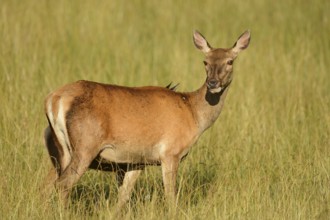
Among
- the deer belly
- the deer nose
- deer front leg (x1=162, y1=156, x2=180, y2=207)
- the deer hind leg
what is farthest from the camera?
the deer nose

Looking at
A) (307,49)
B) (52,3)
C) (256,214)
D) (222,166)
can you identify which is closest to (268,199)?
(256,214)

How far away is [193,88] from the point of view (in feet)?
34.0

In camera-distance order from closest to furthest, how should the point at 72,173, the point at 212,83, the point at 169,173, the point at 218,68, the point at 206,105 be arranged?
1. the point at 72,173
2. the point at 169,173
3. the point at 212,83
4. the point at 218,68
5. the point at 206,105

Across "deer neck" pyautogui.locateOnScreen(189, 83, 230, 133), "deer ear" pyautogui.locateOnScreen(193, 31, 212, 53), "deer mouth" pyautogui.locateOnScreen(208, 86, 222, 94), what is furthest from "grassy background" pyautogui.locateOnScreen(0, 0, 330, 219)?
"deer ear" pyautogui.locateOnScreen(193, 31, 212, 53)

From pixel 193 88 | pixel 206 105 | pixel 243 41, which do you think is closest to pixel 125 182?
pixel 206 105

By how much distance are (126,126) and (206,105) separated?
3.65 ft

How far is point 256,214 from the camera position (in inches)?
260

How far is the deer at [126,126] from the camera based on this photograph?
6516 millimetres

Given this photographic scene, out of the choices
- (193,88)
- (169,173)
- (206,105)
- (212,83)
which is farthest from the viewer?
(193,88)

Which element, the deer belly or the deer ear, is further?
the deer ear

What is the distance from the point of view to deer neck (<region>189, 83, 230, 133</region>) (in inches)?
301

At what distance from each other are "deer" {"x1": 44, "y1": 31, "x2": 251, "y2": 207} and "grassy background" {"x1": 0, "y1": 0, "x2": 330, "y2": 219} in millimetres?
223

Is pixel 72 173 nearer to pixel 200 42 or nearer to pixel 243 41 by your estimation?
pixel 200 42

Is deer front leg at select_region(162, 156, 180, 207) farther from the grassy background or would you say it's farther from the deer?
the grassy background
